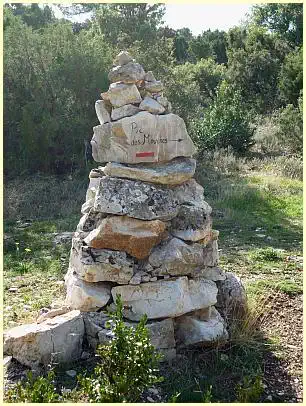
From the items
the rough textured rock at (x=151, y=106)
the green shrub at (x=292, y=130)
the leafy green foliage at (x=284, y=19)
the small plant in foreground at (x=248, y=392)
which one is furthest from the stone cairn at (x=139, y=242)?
the leafy green foliage at (x=284, y=19)

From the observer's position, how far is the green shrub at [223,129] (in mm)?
15828

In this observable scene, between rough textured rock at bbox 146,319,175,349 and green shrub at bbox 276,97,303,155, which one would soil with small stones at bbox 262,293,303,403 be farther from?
green shrub at bbox 276,97,303,155

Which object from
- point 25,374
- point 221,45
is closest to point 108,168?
point 25,374

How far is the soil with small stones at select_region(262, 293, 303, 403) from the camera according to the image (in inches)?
174

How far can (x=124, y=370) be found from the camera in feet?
12.0

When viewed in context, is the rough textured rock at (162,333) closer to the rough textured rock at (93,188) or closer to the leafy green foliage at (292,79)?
the rough textured rock at (93,188)

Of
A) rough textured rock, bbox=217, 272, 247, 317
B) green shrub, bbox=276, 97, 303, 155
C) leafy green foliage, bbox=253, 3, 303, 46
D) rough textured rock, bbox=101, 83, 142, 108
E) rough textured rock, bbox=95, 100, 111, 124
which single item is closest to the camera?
rough textured rock, bbox=101, 83, 142, 108

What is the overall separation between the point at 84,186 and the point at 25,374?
8.64 meters

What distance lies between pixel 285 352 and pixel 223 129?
1154 centimetres

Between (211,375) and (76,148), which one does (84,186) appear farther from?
(211,375)

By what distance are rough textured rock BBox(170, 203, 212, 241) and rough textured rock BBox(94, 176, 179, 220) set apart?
0.13 metres

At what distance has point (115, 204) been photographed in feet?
15.7

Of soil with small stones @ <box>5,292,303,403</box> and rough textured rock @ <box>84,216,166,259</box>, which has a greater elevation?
rough textured rock @ <box>84,216,166,259</box>

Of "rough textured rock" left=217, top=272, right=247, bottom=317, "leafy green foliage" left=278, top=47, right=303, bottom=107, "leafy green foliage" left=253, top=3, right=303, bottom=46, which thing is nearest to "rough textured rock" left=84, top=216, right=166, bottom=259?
"rough textured rock" left=217, top=272, right=247, bottom=317
